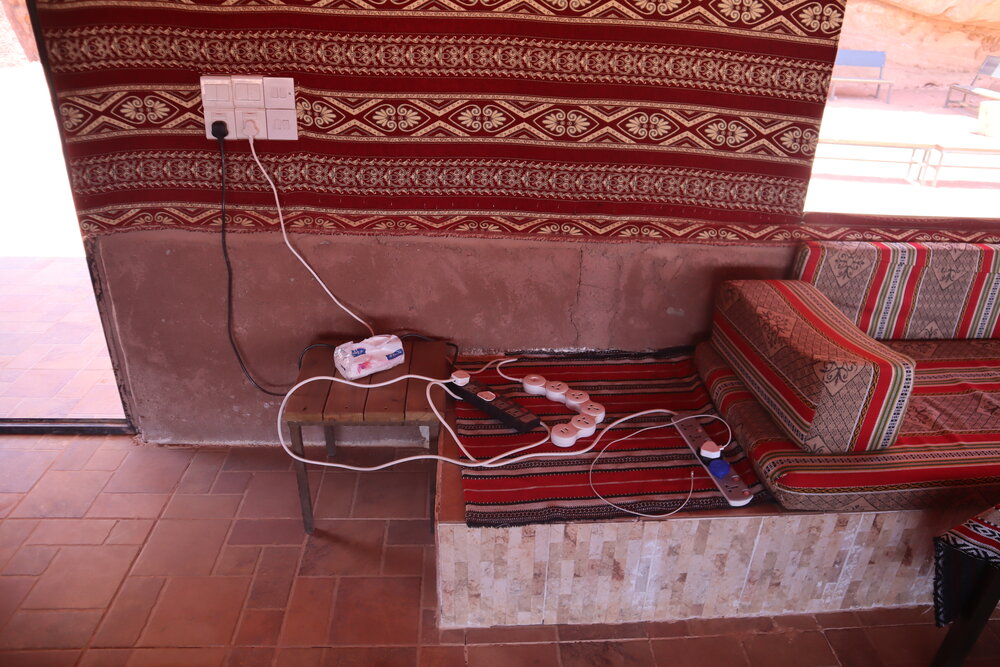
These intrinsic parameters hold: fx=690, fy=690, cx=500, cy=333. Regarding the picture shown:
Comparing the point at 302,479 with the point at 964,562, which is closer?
the point at 964,562

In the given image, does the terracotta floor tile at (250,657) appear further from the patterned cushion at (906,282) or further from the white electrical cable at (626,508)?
the patterned cushion at (906,282)

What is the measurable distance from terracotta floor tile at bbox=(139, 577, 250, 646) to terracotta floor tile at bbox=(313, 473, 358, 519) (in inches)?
13.3

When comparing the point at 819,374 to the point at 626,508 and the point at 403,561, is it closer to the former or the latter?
the point at 626,508

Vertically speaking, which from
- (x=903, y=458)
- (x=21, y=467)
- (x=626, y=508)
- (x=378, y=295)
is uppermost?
(x=378, y=295)

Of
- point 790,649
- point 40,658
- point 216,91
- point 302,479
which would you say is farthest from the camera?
point 302,479

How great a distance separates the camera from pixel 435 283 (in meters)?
2.26

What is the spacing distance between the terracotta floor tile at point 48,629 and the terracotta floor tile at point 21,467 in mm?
605

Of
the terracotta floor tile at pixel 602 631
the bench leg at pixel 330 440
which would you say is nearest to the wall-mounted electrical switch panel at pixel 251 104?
the bench leg at pixel 330 440

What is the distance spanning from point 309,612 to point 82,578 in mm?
679

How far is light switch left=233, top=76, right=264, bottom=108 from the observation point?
1.93 meters

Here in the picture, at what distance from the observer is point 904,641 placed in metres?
1.87

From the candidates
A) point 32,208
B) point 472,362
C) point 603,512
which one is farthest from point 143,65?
point 32,208

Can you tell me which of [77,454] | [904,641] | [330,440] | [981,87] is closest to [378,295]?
[330,440]

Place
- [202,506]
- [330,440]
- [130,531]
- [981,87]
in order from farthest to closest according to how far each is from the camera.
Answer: [981,87], [330,440], [202,506], [130,531]
